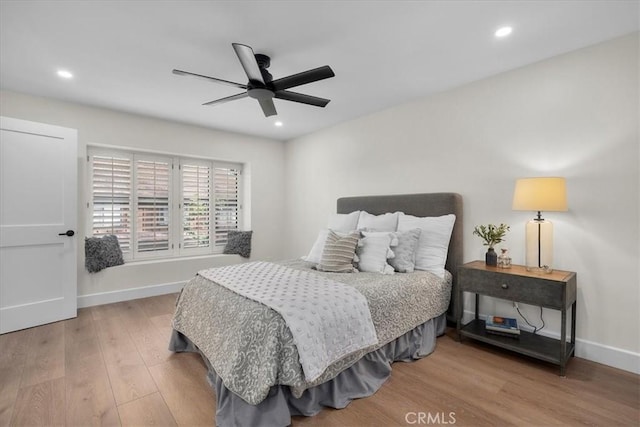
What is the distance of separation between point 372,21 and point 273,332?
2084mm

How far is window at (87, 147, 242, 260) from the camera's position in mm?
3797

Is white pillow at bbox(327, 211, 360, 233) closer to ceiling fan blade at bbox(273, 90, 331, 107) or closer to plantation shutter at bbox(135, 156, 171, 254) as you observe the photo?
ceiling fan blade at bbox(273, 90, 331, 107)

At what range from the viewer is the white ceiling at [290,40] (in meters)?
1.87

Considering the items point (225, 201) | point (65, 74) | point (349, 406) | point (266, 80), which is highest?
point (65, 74)

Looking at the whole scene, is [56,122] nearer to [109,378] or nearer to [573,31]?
[109,378]

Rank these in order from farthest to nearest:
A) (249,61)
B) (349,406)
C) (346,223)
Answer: (346,223) < (249,61) < (349,406)

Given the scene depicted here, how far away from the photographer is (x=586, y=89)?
2.31 m

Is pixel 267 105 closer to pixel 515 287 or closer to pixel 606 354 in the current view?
pixel 515 287

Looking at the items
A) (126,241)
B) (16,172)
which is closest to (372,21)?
(16,172)

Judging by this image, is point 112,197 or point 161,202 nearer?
point 112,197

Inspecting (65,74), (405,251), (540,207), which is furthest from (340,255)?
(65,74)

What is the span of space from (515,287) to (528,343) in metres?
0.48

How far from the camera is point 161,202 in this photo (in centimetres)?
421

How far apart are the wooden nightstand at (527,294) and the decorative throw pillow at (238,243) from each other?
130 inches
